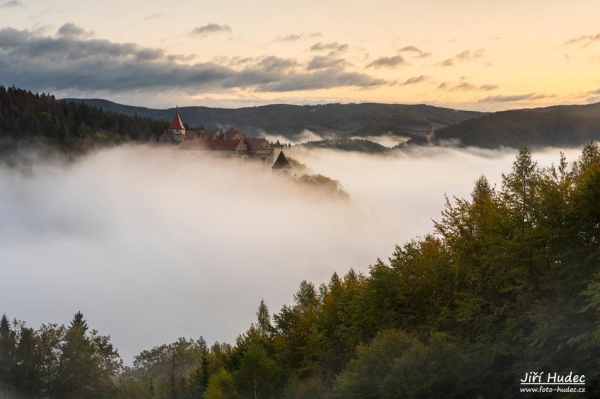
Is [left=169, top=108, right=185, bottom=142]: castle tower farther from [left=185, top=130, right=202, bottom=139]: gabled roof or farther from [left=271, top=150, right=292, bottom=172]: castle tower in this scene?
[left=271, top=150, right=292, bottom=172]: castle tower

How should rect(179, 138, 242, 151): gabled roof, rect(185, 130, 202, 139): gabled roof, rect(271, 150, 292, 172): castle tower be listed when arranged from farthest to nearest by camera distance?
rect(185, 130, 202, 139): gabled roof < rect(179, 138, 242, 151): gabled roof < rect(271, 150, 292, 172): castle tower

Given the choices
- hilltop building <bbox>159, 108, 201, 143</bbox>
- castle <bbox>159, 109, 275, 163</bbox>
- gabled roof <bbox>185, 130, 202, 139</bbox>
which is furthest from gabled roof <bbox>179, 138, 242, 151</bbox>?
hilltop building <bbox>159, 108, 201, 143</bbox>

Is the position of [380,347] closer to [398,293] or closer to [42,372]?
[398,293]

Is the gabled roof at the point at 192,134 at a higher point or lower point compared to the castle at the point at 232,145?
higher

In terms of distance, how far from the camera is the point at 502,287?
87.5ft

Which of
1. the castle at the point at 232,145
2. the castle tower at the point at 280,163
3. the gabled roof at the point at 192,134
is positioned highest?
the gabled roof at the point at 192,134

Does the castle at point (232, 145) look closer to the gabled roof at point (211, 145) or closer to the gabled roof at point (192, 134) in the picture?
the gabled roof at point (211, 145)

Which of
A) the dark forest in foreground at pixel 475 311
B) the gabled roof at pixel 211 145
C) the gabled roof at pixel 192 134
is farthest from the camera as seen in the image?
the gabled roof at pixel 192 134

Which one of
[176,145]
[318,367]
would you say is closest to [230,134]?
[176,145]

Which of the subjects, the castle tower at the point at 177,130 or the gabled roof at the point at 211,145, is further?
the castle tower at the point at 177,130

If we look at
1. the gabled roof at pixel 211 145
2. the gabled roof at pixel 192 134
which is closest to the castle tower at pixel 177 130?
the gabled roof at pixel 192 134

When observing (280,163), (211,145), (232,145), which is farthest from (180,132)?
(280,163)

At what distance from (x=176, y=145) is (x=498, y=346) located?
7185 inches

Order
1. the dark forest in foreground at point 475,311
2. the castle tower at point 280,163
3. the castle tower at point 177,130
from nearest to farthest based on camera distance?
the dark forest in foreground at point 475,311, the castle tower at point 280,163, the castle tower at point 177,130
